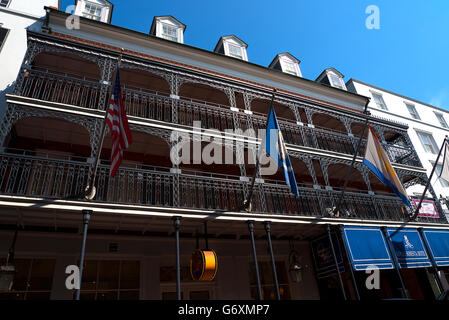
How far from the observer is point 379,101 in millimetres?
24000

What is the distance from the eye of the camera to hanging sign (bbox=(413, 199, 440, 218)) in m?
14.8

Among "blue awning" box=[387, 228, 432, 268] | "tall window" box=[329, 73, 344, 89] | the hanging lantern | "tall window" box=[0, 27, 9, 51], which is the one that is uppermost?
"tall window" box=[329, 73, 344, 89]

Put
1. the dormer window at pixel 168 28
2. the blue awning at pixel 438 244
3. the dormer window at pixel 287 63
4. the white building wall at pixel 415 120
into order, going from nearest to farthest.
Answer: the blue awning at pixel 438 244
the dormer window at pixel 168 28
the dormer window at pixel 287 63
the white building wall at pixel 415 120

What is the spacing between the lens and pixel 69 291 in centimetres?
937

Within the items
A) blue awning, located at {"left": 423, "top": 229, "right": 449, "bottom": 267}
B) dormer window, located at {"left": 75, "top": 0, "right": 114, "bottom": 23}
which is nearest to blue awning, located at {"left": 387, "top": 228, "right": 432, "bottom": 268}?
blue awning, located at {"left": 423, "top": 229, "right": 449, "bottom": 267}

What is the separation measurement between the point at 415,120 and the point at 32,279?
28.2m

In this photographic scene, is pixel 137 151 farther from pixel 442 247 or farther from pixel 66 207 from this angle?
pixel 442 247

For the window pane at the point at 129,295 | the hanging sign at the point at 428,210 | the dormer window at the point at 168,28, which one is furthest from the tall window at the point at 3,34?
the hanging sign at the point at 428,210

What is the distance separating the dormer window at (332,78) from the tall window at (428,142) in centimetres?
903

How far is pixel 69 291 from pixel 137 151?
19.3ft

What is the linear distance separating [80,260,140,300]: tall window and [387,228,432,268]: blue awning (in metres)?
10.8

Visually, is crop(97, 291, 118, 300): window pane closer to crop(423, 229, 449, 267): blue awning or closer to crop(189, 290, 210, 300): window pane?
crop(189, 290, 210, 300): window pane

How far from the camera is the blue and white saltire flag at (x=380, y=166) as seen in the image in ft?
35.5

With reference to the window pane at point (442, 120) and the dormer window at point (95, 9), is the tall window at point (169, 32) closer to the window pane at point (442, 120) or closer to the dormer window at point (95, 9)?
the dormer window at point (95, 9)
